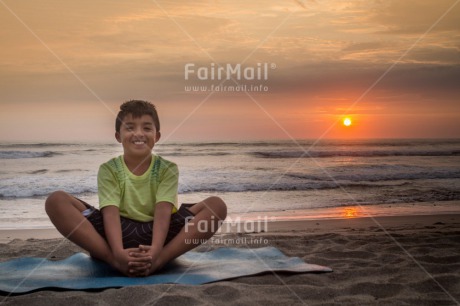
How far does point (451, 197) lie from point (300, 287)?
5.92 meters

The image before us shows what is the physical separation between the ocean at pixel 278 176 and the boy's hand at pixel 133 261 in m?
2.77

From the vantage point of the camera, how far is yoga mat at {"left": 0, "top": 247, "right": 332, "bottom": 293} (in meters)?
2.65

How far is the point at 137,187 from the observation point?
9.75 ft

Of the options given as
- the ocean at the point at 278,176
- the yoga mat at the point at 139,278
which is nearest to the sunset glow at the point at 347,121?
the ocean at the point at 278,176

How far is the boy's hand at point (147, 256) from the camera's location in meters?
2.74

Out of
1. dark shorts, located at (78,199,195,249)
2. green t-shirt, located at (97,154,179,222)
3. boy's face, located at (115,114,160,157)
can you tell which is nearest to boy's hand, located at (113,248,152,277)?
dark shorts, located at (78,199,195,249)

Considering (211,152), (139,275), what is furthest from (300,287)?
(211,152)

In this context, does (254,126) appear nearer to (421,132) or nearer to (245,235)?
(421,132)

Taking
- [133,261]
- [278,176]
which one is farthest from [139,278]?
[278,176]

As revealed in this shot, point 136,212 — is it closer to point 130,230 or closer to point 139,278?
point 130,230

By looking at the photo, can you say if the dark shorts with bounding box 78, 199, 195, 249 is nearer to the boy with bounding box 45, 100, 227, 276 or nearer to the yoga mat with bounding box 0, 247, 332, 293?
the boy with bounding box 45, 100, 227, 276

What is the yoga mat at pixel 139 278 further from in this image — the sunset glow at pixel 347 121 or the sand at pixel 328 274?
the sunset glow at pixel 347 121

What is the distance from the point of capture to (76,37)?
372 inches

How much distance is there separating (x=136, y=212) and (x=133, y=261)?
1.04ft
